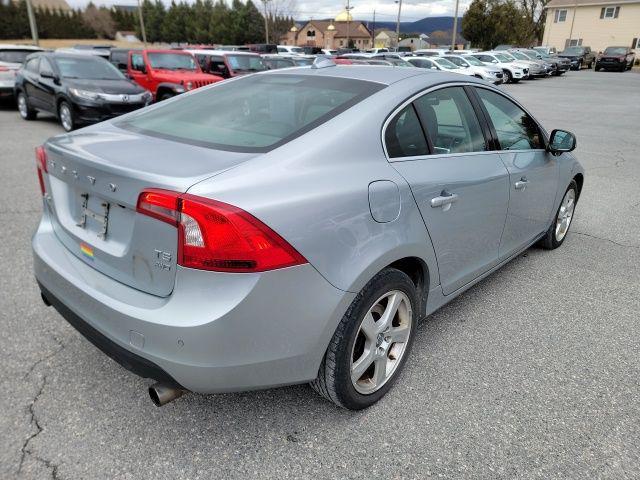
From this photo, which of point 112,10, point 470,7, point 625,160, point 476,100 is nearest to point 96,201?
point 476,100

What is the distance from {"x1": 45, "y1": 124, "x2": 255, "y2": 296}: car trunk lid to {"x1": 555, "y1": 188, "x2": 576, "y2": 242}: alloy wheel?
343cm

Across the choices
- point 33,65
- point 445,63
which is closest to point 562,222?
point 33,65

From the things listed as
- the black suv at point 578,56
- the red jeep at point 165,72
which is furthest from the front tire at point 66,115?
the black suv at point 578,56

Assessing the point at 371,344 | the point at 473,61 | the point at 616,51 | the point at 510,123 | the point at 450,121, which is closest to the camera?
the point at 371,344

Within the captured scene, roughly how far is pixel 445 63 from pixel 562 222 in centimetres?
2140

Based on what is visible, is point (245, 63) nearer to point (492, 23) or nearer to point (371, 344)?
point (371, 344)

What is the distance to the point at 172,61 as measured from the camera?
43.0 feet

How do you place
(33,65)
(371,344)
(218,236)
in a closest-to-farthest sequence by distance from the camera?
(218,236) → (371,344) → (33,65)

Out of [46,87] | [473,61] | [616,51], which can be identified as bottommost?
[46,87]

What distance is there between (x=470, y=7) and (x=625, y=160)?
54786 millimetres

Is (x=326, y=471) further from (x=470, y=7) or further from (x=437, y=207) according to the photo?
(x=470, y=7)

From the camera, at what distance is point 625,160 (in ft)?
28.8

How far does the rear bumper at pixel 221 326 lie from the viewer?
181cm

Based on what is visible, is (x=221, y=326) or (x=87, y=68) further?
(x=87, y=68)
